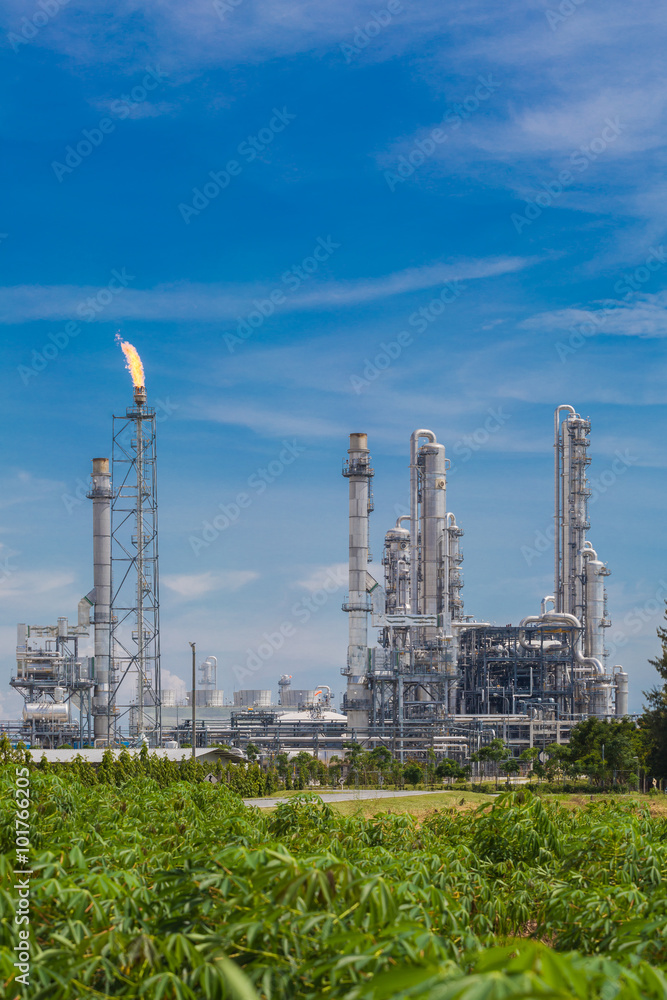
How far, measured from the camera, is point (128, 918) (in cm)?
721

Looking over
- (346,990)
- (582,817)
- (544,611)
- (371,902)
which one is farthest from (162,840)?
(544,611)

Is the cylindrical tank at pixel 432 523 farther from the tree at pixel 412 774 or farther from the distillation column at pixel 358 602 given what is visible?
the tree at pixel 412 774

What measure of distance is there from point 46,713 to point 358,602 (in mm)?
24201

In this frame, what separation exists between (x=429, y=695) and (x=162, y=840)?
65616mm

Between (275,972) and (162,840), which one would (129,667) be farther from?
(275,972)

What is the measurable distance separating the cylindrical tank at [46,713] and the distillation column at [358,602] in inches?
819

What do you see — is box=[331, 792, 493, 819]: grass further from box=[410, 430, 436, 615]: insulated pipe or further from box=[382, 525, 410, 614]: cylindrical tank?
box=[382, 525, 410, 614]: cylindrical tank

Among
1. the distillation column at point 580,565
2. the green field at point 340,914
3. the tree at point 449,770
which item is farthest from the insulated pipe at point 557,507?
the green field at point 340,914

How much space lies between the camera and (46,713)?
75.4m

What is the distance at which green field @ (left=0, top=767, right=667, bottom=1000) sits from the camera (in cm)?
509

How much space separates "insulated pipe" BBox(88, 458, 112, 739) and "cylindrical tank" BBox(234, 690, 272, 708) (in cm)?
3033

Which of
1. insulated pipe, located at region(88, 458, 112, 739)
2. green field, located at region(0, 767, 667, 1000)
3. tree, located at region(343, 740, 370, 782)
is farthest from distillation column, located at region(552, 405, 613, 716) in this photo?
green field, located at region(0, 767, 667, 1000)

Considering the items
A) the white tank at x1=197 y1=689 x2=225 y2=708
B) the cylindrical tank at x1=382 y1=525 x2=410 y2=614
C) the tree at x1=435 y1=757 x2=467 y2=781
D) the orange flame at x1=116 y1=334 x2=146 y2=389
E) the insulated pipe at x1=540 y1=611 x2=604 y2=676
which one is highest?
the orange flame at x1=116 y1=334 x2=146 y2=389

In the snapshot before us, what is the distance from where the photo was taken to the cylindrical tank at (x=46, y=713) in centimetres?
7550
